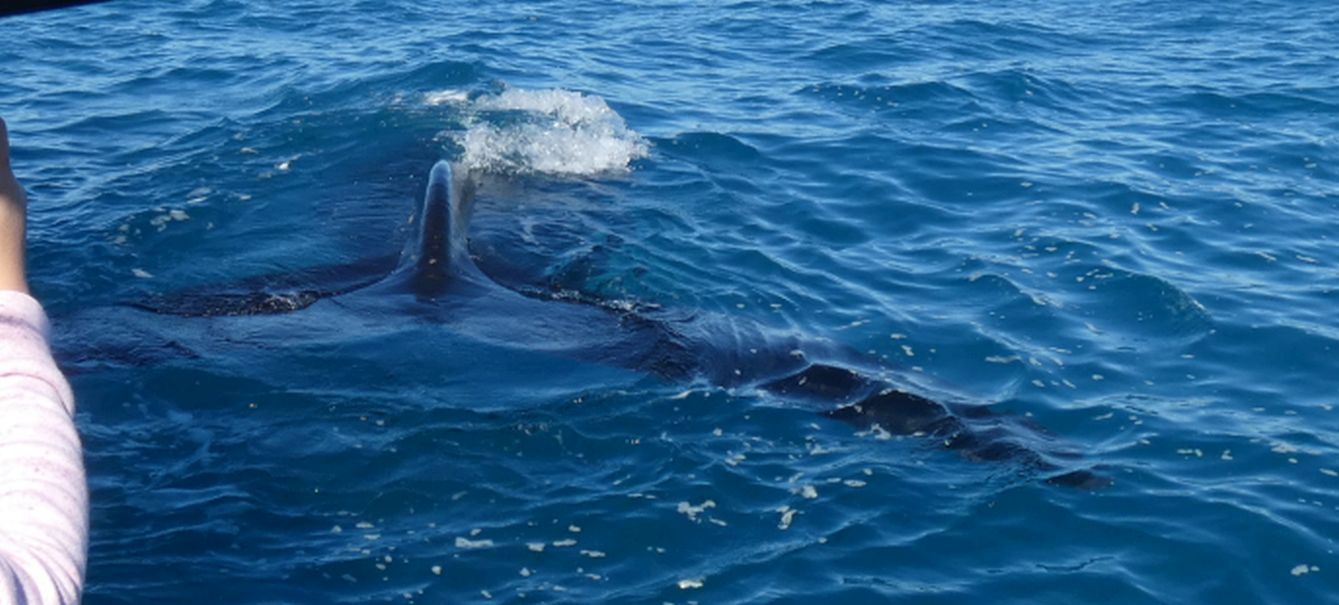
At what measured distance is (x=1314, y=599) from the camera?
302 inches

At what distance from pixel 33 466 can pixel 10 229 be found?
1.57ft

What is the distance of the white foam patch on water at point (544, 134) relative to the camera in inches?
566

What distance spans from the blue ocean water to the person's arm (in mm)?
4849

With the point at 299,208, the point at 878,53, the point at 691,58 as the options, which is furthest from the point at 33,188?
the point at 878,53

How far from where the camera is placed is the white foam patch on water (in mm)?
14367

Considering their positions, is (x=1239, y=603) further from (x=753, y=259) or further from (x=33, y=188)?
(x=33, y=188)

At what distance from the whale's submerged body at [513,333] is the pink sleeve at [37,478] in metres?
7.09

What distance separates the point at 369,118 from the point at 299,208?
3.14m

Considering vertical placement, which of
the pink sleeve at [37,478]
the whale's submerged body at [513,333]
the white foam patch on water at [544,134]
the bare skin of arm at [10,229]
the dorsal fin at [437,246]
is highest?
the bare skin of arm at [10,229]

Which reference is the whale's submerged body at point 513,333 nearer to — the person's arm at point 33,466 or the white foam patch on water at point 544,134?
the white foam patch on water at point 544,134

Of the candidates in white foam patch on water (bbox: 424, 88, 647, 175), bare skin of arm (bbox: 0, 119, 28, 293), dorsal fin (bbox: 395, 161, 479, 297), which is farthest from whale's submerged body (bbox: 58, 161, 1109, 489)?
bare skin of arm (bbox: 0, 119, 28, 293)

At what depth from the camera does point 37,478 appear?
242cm

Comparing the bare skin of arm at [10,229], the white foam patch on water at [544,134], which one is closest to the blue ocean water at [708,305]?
the white foam patch on water at [544,134]

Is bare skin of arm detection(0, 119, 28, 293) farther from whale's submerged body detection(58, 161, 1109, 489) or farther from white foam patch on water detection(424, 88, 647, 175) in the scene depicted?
white foam patch on water detection(424, 88, 647, 175)
